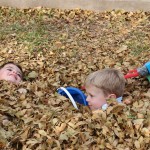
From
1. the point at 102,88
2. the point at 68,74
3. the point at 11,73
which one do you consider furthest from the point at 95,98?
the point at 68,74

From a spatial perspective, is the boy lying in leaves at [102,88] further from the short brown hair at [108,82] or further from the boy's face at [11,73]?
the boy's face at [11,73]

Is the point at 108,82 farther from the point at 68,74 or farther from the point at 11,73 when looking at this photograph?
the point at 68,74

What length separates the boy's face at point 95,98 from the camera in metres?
3.72

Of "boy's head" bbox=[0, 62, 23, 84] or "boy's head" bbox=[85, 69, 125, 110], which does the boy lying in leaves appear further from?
"boy's head" bbox=[0, 62, 23, 84]

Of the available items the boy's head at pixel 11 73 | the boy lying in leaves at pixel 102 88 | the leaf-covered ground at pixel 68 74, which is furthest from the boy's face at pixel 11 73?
the boy lying in leaves at pixel 102 88

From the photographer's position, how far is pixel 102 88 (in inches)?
148

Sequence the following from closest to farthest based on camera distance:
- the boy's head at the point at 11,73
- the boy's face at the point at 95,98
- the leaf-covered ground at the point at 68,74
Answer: the leaf-covered ground at the point at 68,74, the boy's face at the point at 95,98, the boy's head at the point at 11,73

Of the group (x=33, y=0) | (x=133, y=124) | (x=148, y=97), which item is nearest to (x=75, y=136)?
(x=133, y=124)

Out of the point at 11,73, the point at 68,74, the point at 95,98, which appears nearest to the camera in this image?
the point at 95,98

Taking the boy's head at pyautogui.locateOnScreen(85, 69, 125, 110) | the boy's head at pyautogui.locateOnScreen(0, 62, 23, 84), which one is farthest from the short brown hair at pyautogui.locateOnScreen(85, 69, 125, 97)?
the boy's head at pyautogui.locateOnScreen(0, 62, 23, 84)

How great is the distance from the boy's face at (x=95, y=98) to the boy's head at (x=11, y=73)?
43.1 inches

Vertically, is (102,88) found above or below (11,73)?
below

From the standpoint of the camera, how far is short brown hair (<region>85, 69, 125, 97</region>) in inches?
148

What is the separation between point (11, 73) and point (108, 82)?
1338mm
